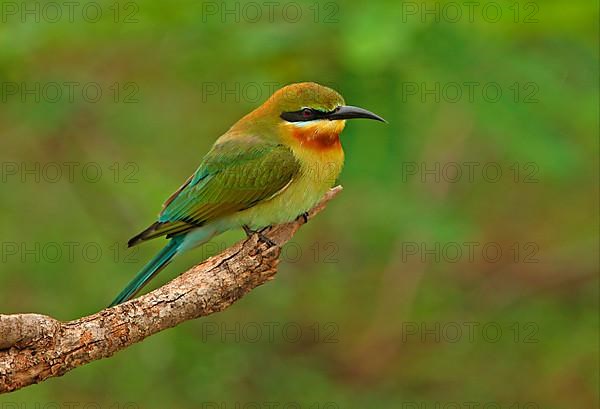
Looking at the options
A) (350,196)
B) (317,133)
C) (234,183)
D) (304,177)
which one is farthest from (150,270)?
(350,196)

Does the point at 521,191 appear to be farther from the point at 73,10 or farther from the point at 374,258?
the point at 73,10

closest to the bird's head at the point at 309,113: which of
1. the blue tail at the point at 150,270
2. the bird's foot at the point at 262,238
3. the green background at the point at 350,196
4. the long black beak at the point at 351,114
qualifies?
the long black beak at the point at 351,114

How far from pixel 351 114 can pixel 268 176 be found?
1.57ft

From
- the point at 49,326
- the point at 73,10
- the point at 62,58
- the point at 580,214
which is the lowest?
the point at 580,214

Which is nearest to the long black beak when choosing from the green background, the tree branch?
the green background

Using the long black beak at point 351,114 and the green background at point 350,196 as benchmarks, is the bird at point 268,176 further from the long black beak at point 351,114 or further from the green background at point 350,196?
the green background at point 350,196

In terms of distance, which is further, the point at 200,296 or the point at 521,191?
the point at 521,191

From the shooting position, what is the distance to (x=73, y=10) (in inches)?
171

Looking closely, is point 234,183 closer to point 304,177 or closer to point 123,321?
point 304,177

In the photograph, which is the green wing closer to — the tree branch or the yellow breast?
the yellow breast

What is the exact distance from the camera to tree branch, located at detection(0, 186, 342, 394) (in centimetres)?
288

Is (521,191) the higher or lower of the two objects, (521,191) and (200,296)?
the lower

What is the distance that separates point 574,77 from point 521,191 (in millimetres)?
2726

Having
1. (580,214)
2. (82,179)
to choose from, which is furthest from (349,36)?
(580,214)
